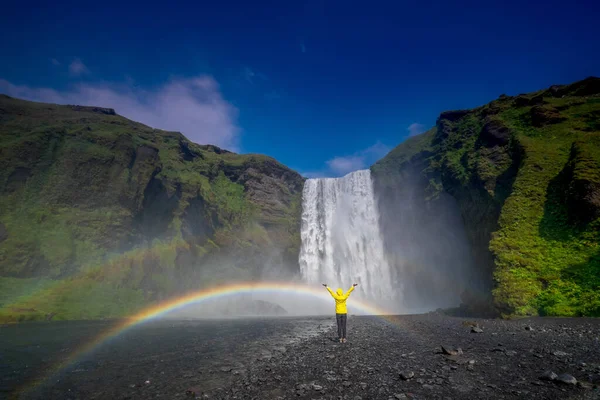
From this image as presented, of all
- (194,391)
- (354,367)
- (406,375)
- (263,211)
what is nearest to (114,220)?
(263,211)

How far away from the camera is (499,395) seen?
6523 millimetres

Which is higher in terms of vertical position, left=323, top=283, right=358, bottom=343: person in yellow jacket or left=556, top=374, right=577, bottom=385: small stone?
left=323, top=283, right=358, bottom=343: person in yellow jacket

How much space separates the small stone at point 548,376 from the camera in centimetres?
698

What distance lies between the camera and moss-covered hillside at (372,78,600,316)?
1836 cm

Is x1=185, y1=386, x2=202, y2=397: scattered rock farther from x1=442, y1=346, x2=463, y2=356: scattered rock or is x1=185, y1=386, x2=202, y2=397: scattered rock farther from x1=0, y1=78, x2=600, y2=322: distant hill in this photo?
x1=0, y1=78, x2=600, y2=322: distant hill

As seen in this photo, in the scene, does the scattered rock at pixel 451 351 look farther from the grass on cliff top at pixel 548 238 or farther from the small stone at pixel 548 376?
the grass on cliff top at pixel 548 238

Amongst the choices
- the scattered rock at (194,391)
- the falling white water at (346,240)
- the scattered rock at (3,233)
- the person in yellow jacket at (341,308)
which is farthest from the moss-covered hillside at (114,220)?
the person in yellow jacket at (341,308)

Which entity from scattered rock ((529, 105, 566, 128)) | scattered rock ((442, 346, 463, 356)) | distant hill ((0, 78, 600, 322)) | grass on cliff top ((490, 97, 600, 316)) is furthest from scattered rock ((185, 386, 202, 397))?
scattered rock ((529, 105, 566, 128))

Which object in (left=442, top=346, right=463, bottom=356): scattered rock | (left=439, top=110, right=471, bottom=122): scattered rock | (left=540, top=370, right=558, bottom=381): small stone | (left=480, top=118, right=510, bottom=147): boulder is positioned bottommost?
(left=442, top=346, right=463, bottom=356): scattered rock

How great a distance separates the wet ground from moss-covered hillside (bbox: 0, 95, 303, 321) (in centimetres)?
3095

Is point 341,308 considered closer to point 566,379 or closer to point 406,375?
point 406,375

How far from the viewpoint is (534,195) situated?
25.2 m

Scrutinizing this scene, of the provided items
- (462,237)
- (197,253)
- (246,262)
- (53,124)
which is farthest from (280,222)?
(53,124)

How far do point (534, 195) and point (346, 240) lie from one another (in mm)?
42164
